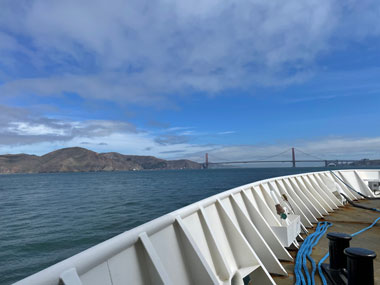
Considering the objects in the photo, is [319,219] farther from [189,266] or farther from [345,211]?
[189,266]

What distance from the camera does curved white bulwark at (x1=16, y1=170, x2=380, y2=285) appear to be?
1.69m

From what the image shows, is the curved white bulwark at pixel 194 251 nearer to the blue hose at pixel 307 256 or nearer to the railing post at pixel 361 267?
the blue hose at pixel 307 256

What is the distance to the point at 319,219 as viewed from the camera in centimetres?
754

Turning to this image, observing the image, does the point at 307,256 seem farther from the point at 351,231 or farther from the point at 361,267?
the point at 351,231

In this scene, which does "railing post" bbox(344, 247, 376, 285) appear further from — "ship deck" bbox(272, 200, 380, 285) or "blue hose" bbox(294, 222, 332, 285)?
"ship deck" bbox(272, 200, 380, 285)

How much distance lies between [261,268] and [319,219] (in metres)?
5.29

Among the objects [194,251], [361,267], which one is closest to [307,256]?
[361,267]

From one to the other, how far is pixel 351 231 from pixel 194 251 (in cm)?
580

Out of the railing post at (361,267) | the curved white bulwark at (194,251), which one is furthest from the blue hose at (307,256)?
the railing post at (361,267)

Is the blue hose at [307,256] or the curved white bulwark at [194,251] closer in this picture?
the curved white bulwark at [194,251]

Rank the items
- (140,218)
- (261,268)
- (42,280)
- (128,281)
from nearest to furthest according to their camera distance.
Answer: (42,280)
(128,281)
(261,268)
(140,218)

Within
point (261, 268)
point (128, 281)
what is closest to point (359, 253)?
point (261, 268)

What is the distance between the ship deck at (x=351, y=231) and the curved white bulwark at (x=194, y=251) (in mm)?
260

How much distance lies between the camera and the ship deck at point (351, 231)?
3.89 metres
